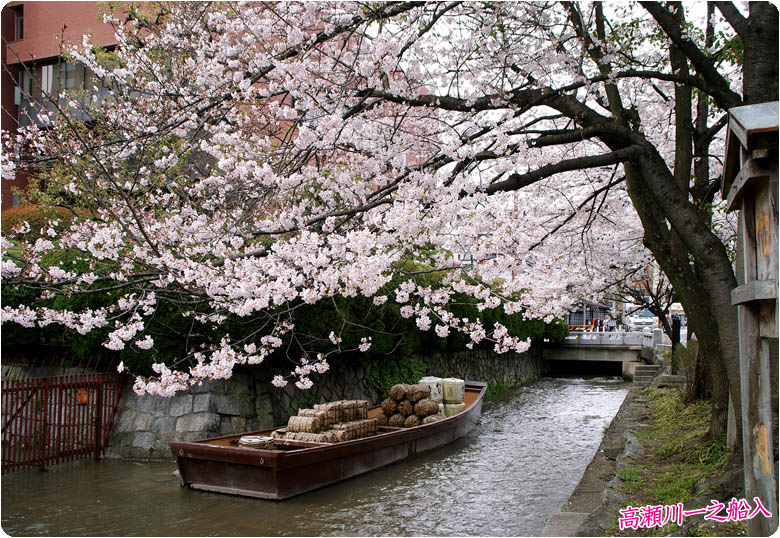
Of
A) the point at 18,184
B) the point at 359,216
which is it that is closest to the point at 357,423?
the point at 359,216

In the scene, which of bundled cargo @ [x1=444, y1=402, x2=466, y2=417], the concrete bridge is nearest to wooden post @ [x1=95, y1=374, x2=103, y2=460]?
bundled cargo @ [x1=444, y1=402, x2=466, y2=417]

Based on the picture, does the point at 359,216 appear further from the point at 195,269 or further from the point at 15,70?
the point at 15,70

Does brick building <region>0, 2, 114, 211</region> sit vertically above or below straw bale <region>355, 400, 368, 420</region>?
above

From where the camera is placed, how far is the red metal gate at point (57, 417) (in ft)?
32.7

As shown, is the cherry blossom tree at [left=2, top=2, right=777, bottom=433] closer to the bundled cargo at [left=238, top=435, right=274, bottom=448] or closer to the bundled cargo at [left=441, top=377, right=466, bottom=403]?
the bundled cargo at [left=238, top=435, right=274, bottom=448]

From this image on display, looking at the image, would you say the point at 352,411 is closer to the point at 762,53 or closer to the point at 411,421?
the point at 411,421

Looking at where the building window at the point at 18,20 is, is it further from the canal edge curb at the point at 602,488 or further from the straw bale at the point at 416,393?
the canal edge curb at the point at 602,488

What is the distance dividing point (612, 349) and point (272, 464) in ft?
83.8

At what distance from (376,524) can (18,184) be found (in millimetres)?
21511

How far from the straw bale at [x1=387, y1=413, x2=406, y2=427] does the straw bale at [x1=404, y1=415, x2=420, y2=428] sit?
86mm

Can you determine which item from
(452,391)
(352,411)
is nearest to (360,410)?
(352,411)

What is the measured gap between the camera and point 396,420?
12.2 m

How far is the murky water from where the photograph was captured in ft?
25.7

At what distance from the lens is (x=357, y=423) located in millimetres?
10594
